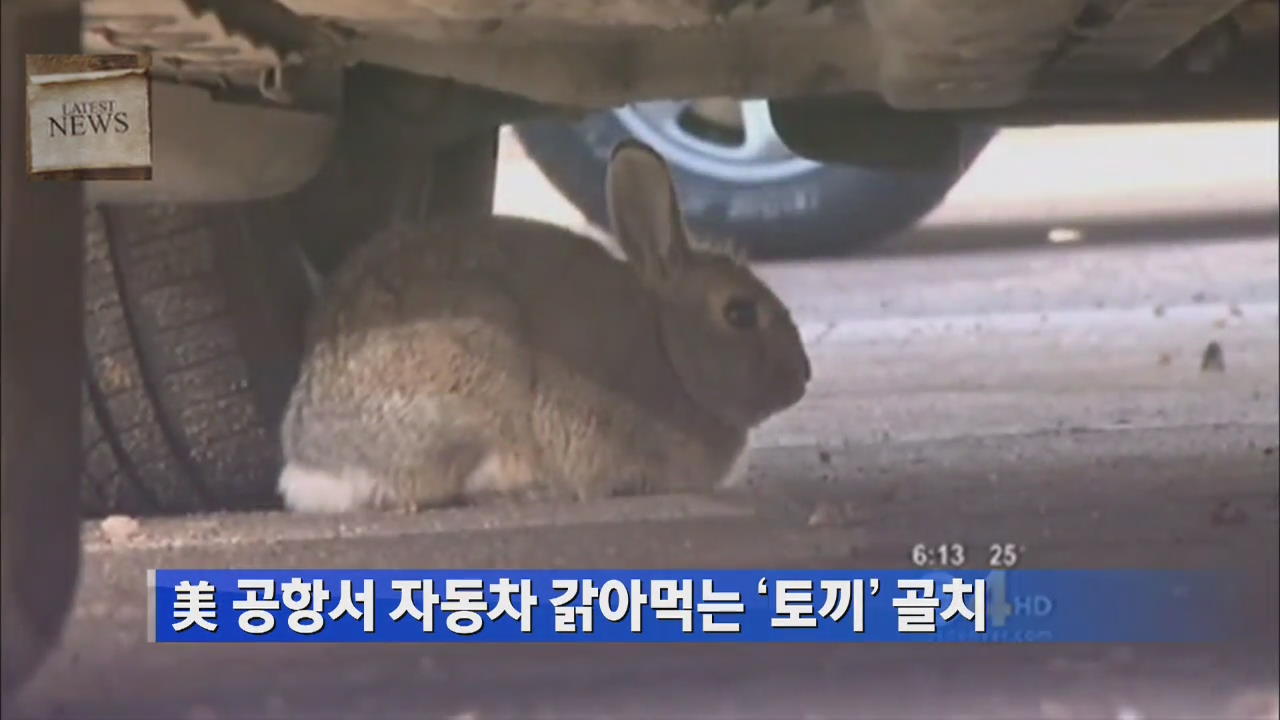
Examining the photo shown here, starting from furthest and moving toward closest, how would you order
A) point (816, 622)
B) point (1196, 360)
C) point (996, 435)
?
point (1196, 360)
point (996, 435)
point (816, 622)

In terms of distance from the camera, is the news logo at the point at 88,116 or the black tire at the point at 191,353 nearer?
the news logo at the point at 88,116

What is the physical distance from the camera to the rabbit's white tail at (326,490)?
4.03ft

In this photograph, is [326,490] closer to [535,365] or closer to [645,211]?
[535,365]

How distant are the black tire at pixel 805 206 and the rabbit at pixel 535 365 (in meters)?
0.71

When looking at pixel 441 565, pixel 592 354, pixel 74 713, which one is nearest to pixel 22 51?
pixel 74 713

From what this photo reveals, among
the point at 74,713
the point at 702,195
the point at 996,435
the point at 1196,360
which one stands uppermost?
the point at 702,195

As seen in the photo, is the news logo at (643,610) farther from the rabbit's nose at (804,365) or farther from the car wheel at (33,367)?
the rabbit's nose at (804,365)

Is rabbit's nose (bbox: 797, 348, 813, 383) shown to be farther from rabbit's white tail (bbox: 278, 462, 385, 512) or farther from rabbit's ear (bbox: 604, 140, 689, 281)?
rabbit's white tail (bbox: 278, 462, 385, 512)

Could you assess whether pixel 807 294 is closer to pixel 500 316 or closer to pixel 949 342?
pixel 949 342

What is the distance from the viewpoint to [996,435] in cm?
146

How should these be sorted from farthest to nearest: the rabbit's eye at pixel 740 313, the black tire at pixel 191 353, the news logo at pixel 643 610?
the rabbit's eye at pixel 740 313 → the black tire at pixel 191 353 → the news logo at pixel 643 610

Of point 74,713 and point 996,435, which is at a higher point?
point 996,435

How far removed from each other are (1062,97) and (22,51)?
2.47 feet

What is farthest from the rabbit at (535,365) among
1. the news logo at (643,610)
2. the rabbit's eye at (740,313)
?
the news logo at (643,610)
